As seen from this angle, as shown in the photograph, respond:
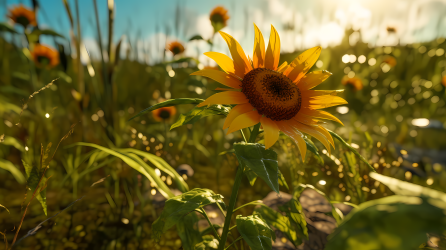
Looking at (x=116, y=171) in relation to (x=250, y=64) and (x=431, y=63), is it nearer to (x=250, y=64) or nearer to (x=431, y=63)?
(x=250, y=64)

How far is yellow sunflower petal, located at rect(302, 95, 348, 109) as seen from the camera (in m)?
0.68

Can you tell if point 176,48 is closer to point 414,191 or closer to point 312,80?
point 312,80

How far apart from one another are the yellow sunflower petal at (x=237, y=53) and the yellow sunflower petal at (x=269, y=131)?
16 cm

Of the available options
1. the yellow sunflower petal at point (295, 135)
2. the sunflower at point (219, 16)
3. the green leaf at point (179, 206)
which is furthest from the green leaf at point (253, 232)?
the sunflower at point (219, 16)

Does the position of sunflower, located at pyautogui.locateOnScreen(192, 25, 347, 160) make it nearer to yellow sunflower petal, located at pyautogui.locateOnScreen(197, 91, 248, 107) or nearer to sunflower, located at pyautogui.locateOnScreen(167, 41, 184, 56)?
yellow sunflower petal, located at pyautogui.locateOnScreen(197, 91, 248, 107)

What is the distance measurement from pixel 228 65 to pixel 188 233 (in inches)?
19.6

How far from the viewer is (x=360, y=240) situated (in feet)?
0.75

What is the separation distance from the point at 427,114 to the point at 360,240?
3420 millimetres

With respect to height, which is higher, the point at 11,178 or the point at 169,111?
the point at 169,111

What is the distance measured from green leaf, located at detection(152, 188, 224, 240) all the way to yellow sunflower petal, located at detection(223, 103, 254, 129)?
20cm

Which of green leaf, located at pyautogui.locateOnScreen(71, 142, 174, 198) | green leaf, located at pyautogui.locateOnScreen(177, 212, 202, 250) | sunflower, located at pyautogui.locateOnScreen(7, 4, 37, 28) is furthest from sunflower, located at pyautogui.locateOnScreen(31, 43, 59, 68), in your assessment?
green leaf, located at pyautogui.locateOnScreen(177, 212, 202, 250)

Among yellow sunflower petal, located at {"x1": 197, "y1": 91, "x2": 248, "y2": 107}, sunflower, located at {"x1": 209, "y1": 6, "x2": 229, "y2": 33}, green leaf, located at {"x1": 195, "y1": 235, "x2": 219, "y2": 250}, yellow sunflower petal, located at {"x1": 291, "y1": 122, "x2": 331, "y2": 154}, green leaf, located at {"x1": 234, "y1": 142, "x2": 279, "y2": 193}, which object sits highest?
sunflower, located at {"x1": 209, "y1": 6, "x2": 229, "y2": 33}

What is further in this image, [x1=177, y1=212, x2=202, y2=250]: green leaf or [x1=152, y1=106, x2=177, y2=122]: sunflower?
[x1=152, y1=106, x2=177, y2=122]: sunflower

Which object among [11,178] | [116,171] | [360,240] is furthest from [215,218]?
[11,178]
